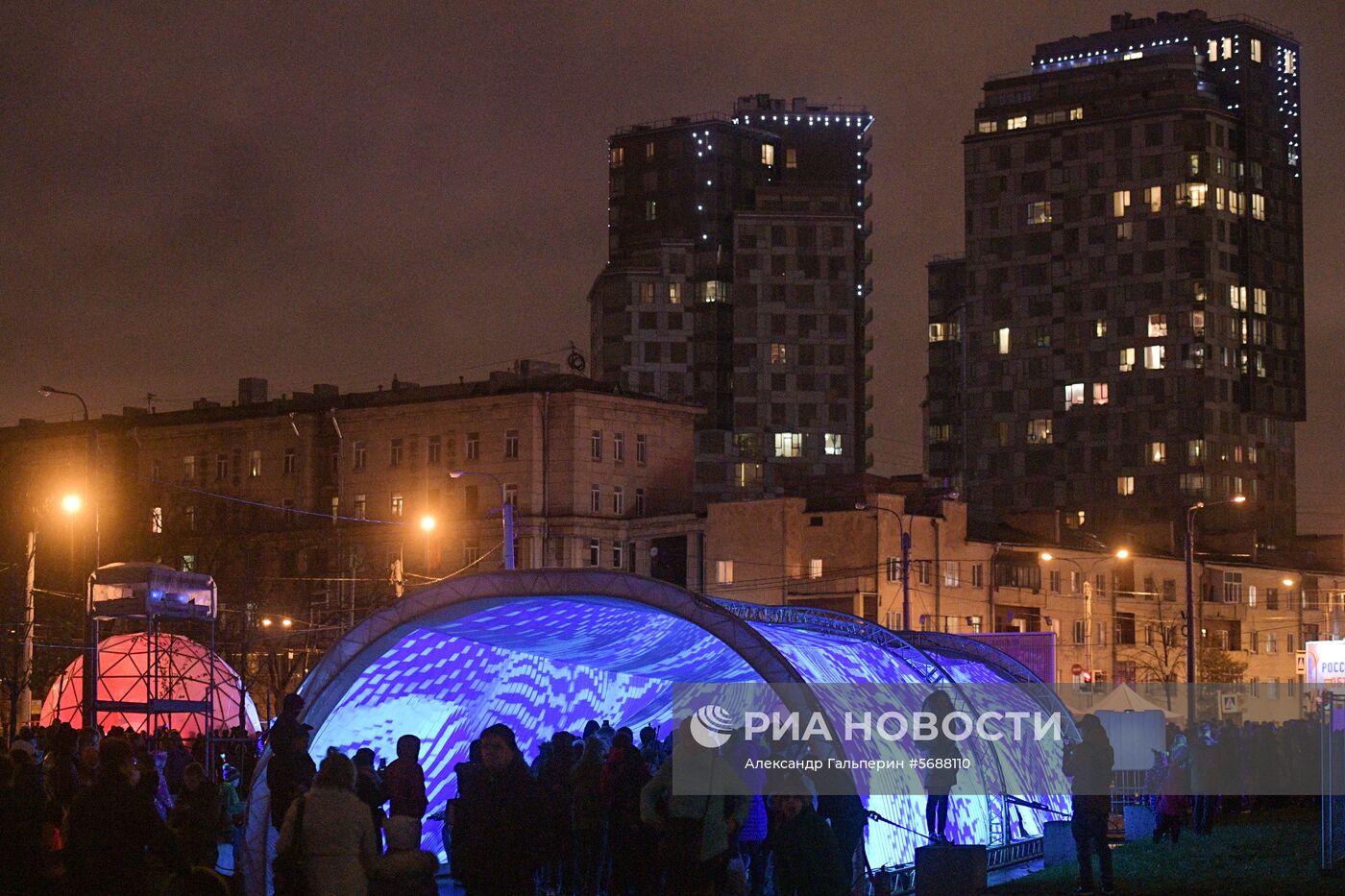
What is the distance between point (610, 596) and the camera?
2194cm

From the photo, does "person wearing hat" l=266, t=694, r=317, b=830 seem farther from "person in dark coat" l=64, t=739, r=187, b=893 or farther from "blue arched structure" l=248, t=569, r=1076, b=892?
"person in dark coat" l=64, t=739, r=187, b=893

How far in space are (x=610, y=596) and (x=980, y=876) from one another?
208 inches

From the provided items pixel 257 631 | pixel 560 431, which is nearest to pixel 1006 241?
pixel 560 431

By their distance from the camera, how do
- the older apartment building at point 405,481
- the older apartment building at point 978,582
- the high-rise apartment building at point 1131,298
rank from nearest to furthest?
the older apartment building at point 978,582 → the older apartment building at point 405,481 → the high-rise apartment building at point 1131,298

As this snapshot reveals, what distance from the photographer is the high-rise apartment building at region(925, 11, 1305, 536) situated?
136 meters

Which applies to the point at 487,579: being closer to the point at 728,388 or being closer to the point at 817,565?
the point at 817,565

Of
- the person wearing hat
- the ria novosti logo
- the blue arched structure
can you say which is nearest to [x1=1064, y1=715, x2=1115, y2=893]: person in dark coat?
the blue arched structure

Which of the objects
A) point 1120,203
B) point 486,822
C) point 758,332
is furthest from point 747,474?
point 486,822

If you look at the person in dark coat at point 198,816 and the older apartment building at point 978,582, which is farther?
the older apartment building at point 978,582

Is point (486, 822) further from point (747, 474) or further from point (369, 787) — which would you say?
point (747, 474)

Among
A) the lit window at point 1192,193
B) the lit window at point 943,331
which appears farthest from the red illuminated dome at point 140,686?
the lit window at point 943,331

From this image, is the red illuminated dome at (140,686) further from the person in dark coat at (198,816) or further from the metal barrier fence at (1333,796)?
the metal barrier fence at (1333,796)

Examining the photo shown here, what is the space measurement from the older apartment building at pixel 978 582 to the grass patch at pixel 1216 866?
52290 mm

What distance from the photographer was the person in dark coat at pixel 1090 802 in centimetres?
2128
